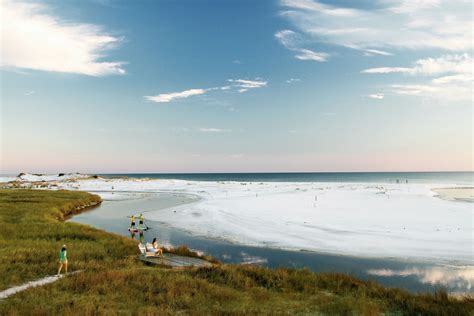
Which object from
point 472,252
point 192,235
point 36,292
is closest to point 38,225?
point 192,235

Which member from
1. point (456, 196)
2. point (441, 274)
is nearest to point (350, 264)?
point (441, 274)

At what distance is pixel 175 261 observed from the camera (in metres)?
18.7

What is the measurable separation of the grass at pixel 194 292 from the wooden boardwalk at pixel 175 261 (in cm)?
73

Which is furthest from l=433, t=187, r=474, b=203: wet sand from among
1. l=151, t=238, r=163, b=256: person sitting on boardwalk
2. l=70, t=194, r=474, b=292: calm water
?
l=151, t=238, r=163, b=256: person sitting on boardwalk

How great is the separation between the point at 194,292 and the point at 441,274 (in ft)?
43.6

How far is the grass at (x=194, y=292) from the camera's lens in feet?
37.5

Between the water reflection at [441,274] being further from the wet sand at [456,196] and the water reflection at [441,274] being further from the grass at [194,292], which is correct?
the wet sand at [456,196]

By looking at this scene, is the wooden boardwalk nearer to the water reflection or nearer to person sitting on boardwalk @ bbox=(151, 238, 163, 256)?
person sitting on boardwalk @ bbox=(151, 238, 163, 256)

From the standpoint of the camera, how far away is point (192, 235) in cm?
2905

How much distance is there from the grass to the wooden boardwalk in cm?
73

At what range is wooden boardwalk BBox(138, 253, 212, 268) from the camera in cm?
1792

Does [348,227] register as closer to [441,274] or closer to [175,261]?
[441,274]

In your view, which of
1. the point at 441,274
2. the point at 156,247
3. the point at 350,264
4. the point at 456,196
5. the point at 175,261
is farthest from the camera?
the point at 456,196

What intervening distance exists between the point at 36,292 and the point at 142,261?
276 inches
